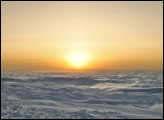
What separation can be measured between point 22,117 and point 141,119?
5538 mm

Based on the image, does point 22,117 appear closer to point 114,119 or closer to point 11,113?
point 11,113

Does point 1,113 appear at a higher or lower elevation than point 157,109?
lower

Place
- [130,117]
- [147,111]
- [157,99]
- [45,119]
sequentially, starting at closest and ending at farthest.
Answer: [45,119], [130,117], [147,111], [157,99]

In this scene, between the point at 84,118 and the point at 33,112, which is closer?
the point at 84,118

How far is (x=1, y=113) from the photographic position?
35.3ft

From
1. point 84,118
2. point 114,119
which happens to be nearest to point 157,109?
point 114,119

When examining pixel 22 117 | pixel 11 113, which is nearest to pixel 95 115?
pixel 22 117

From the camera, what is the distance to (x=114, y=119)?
1007cm

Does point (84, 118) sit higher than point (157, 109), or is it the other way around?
point (157, 109)

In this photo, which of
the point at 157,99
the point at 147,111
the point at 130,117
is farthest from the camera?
the point at 157,99

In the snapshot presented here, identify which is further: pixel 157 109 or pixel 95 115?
pixel 157 109

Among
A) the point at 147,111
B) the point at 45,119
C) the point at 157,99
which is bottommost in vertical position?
the point at 45,119

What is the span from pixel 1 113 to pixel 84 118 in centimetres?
413

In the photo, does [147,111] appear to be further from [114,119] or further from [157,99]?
[157,99]
